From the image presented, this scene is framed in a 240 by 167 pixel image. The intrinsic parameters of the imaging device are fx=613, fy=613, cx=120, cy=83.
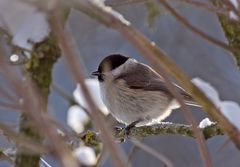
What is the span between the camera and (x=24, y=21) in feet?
2.26

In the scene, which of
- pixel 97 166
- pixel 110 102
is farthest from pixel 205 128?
pixel 110 102

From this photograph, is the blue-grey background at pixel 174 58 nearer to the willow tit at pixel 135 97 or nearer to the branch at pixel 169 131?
the willow tit at pixel 135 97

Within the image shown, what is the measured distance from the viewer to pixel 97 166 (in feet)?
3.57

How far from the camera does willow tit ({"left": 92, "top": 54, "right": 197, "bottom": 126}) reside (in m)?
2.55

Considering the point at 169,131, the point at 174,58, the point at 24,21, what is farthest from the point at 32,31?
the point at 174,58

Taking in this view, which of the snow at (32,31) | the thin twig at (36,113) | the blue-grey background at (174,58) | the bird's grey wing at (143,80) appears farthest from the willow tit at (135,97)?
the thin twig at (36,113)

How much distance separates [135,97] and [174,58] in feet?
6.41

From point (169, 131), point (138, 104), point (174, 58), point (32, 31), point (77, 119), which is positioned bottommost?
point (174, 58)

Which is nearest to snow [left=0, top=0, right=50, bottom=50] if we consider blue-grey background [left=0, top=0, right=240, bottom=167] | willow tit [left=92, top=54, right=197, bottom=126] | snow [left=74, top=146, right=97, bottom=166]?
snow [left=74, top=146, right=97, bottom=166]

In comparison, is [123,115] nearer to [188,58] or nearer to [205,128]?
[205,128]

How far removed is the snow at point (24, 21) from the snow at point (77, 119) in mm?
513

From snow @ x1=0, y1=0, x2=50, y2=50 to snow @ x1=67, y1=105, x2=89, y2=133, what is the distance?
0.51 meters

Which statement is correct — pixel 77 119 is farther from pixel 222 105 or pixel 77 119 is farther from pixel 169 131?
pixel 222 105

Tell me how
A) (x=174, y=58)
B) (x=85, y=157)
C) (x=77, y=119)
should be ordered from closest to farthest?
1. (x=85, y=157)
2. (x=77, y=119)
3. (x=174, y=58)
